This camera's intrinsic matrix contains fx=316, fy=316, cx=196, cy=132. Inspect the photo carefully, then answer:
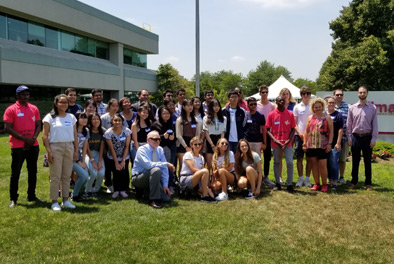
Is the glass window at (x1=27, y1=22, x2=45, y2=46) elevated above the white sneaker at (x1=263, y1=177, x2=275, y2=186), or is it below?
above

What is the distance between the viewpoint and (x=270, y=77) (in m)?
71.3

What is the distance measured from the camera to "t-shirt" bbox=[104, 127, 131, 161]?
6129mm

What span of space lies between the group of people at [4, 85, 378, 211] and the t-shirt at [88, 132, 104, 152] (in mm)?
19

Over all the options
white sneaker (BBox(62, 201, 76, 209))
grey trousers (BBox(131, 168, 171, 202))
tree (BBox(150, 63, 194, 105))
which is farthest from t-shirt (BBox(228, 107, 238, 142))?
tree (BBox(150, 63, 194, 105))

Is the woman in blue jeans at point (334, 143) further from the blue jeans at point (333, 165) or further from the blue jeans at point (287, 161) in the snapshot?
the blue jeans at point (287, 161)

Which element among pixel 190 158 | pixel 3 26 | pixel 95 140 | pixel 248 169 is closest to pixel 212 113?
pixel 190 158

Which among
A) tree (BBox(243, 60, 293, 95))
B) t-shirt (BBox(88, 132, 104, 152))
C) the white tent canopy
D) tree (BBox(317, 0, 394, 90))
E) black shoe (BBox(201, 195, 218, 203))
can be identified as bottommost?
black shoe (BBox(201, 195, 218, 203))

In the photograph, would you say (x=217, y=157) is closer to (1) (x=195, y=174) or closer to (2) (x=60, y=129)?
(1) (x=195, y=174)

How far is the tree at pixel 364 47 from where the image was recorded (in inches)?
814

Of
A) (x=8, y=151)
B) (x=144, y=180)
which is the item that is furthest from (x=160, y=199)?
(x=8, y=151)

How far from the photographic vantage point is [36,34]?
74.9 ft

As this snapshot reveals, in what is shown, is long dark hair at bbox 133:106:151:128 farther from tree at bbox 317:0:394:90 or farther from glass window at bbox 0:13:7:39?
tree at bbox 317:0:394:90

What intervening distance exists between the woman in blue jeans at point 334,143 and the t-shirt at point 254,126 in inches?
57.6

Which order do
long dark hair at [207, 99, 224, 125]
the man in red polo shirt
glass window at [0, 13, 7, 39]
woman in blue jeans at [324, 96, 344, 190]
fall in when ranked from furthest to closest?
1. glass window at [0, 13, 7, 39]
2. woman in blue jeans at [324, 96, 344, 190]
3. long dark hair at [207, 99, 224, 125]
4. the man in red polo shirt
